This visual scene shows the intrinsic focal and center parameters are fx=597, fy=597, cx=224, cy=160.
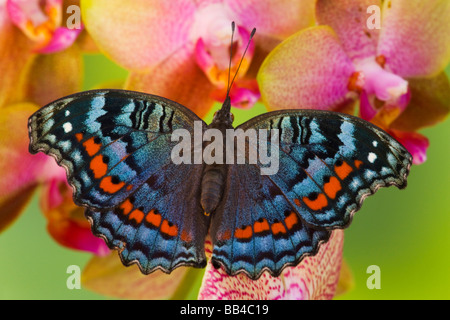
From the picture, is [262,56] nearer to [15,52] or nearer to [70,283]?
[15,52]

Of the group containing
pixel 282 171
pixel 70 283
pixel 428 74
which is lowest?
pixel 70 283

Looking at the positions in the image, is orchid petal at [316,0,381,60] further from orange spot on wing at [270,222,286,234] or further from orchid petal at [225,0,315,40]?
orange spot on wing at [270,222,286,234]

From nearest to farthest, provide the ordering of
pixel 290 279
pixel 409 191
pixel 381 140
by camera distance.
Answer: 1. pixel 381 140
2. pixel 290 279
3. pixel 409 191

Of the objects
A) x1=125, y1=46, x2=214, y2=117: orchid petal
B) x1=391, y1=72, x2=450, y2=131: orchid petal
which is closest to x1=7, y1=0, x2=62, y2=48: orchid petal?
x1=125, y1=46, x2=214, y2=117: orchid petal

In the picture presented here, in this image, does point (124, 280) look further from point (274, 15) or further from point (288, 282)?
point (274, 15)

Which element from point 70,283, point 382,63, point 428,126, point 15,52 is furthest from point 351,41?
point 70,283

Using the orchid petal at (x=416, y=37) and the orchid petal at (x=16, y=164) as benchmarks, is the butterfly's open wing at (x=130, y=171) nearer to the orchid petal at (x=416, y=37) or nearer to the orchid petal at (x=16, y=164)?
the orchid petal at (x=16, y=164)

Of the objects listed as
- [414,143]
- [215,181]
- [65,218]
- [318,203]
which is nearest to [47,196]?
[65,218]
